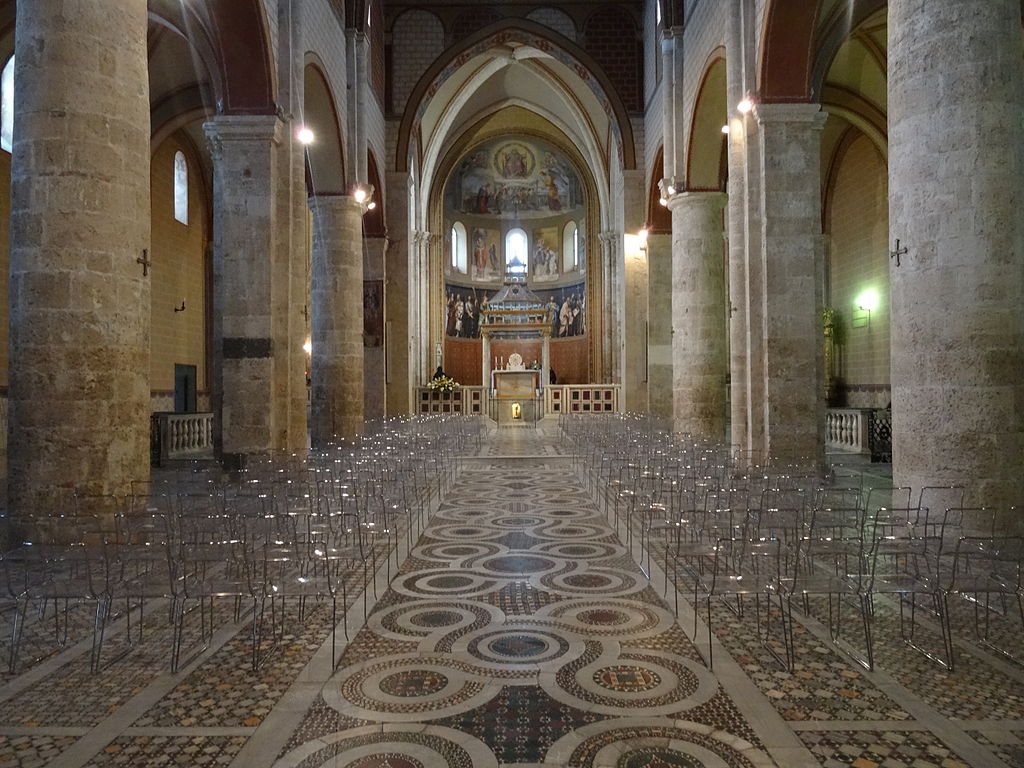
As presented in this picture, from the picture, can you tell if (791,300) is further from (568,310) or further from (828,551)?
(568,310)

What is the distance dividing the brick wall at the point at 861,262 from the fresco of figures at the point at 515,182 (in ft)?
53.9

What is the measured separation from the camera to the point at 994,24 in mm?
6418

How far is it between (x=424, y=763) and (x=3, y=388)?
44.1 ft

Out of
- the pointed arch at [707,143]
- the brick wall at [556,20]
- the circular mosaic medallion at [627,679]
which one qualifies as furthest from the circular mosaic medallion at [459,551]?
the brick wall at [556,20]

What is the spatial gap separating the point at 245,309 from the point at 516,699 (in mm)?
9272

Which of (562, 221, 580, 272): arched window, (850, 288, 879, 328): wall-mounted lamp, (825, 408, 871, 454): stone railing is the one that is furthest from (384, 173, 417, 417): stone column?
(562, 221, 580, 272): arched window

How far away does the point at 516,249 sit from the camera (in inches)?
1571

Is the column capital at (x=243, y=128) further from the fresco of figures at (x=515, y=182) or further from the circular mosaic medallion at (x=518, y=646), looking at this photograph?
the fresco of figures at (x=515, y=182)

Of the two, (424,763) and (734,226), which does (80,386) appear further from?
(734,226)

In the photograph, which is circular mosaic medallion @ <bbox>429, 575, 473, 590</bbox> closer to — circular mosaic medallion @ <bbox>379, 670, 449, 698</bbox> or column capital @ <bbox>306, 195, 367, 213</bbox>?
circular mosaic medallion @ <bbox>379, 670, 449, 698</bbox>

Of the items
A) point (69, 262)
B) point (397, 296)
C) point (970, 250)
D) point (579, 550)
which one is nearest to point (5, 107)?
point (69, 262)

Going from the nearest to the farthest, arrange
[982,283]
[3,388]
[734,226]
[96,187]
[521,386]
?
[982,283]
[96,187]
[734,226]
[3,388]
[521,386]

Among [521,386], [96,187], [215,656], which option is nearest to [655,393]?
[521,386]

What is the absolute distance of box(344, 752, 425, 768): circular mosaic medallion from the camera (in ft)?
10.2
